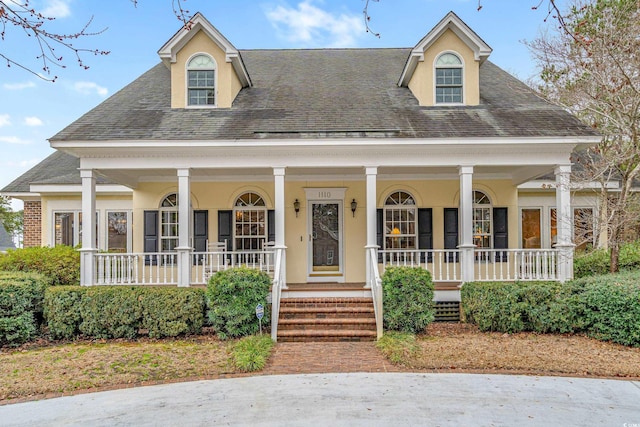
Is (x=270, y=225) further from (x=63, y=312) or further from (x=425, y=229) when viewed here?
(x=63, y=312)

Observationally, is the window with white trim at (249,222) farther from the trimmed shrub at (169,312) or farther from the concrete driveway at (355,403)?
the concrete driveway at (355,403)

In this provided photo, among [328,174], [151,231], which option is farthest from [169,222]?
[328,174]

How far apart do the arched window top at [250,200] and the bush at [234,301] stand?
13.8 feet

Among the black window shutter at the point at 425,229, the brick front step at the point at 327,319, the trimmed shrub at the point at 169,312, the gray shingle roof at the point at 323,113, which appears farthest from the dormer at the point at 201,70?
the black window shutter at the point at 425,229

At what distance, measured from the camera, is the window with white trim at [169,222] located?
12.7 meters

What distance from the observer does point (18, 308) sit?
853 centimetres

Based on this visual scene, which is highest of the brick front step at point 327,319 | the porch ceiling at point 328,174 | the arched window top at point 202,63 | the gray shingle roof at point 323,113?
the arched window top at point 202,63

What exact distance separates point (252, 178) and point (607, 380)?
9.06m

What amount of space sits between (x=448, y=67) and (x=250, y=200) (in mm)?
6173

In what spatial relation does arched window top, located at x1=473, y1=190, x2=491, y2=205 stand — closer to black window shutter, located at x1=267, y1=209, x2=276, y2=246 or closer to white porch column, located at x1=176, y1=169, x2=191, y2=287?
black window shutter, located at x1=267, y1=209, x2=276, y2=246

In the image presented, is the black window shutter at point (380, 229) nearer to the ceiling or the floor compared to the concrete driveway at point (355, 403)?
nearer to the ceiling

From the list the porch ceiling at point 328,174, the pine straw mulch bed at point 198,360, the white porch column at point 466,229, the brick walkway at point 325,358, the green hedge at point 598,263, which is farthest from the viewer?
the porch ceiling at point 328,174

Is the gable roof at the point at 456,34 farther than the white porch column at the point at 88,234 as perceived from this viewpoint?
Yes

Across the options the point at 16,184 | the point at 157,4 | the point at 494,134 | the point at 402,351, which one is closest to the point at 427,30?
the point at 494,134
